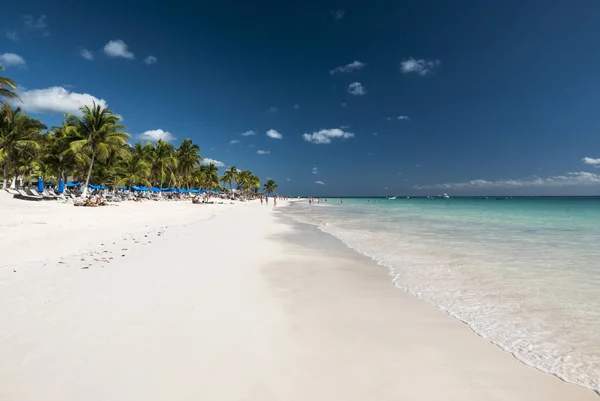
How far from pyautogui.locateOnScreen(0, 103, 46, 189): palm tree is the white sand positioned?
36.8 m

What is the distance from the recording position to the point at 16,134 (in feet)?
109

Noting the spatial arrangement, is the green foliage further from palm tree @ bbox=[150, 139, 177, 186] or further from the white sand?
the white sand

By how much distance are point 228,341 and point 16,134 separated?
4430cm

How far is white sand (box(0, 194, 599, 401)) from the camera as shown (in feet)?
9.73

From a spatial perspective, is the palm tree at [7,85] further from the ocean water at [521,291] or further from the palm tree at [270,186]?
the palm tree at [270,186]

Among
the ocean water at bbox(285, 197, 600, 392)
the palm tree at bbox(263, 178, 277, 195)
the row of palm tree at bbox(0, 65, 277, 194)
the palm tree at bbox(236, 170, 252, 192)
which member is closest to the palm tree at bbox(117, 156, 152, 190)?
the row of palm tree at bbox(0, 65, 277, 194)

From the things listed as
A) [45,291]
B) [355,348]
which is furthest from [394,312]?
[45,291]

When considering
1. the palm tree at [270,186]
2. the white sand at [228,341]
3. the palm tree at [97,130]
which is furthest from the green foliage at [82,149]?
the palm tree at [270,186]

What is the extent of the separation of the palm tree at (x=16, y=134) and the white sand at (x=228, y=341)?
36.8 metres

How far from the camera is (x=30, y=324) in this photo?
13.0 feet

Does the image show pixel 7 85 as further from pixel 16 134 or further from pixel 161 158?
pixel 161 158

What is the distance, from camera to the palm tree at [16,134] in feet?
107

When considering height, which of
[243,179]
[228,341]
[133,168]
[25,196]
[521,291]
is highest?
[243,179]

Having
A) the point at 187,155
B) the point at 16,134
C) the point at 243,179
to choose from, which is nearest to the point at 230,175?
the point at 243,179
